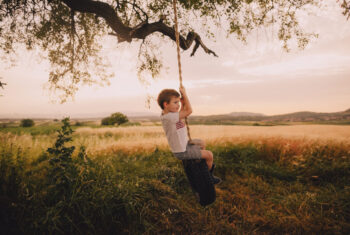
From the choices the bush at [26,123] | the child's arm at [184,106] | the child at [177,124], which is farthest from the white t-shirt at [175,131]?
the bush at [26,123]

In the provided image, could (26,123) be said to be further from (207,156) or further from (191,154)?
(207,156)

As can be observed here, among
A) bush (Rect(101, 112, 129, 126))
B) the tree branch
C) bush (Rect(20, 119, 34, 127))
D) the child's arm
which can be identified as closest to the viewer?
the child's arm

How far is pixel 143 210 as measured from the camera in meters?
3.30

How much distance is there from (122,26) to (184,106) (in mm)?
4371

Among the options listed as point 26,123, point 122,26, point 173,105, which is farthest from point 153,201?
point 26,123

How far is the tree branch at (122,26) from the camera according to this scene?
5.53 metres

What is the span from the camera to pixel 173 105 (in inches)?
122

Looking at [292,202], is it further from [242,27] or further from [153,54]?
[153,54]

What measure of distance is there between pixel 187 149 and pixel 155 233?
60.8 inches

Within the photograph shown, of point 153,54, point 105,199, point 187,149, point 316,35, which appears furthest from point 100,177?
point 316,35

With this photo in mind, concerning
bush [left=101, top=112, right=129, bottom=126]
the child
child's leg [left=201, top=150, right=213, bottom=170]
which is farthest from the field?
bush [left=101, top=112, right=129, bottom=126]

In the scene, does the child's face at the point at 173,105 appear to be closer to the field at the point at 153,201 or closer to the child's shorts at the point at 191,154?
the child's shorts at the point at 191,154

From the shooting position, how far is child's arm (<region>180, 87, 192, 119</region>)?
3.05 meters

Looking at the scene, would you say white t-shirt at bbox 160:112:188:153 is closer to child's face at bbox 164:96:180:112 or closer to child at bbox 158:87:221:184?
child at bbox 158:87:221:184
